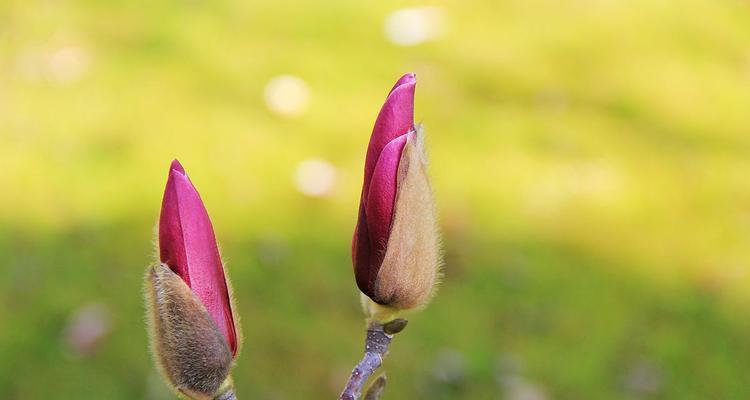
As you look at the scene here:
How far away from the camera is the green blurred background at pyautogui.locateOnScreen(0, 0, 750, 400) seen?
5.13ft

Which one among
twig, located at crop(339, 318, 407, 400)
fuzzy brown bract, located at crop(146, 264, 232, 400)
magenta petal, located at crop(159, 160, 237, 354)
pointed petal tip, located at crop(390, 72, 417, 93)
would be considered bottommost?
twig, located at crop(339, 318, 407, 400)

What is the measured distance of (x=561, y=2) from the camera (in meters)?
2.41

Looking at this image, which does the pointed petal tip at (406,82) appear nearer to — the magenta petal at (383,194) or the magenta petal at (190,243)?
the magenta petal at (383,194)

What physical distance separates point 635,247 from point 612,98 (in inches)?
19.1

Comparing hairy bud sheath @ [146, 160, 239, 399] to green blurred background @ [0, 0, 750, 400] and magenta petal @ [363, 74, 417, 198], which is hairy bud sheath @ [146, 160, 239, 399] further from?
green blurred background @ [0, 0, 750, 400]

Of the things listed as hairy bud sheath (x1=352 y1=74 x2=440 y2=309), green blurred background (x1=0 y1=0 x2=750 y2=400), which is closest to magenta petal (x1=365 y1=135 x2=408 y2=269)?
hairy bud sheath (x1=352 y1=74 x2=440 y2=309)

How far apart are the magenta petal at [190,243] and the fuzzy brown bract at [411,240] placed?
10 cm

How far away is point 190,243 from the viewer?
1.64ft

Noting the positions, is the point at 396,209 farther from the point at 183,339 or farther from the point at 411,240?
the point at 183,339

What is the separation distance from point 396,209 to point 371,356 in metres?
0.10

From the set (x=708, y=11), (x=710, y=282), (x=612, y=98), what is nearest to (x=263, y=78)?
(x=612, y=98)

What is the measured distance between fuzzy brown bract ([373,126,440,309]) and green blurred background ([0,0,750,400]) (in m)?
0.99

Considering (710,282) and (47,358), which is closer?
(47,358)

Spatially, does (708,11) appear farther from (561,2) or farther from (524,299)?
(524,299)
